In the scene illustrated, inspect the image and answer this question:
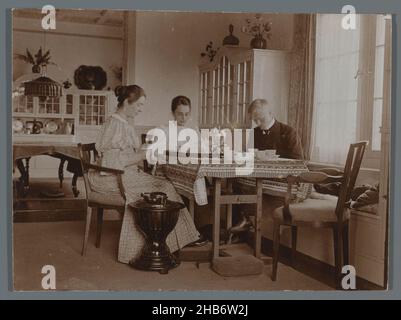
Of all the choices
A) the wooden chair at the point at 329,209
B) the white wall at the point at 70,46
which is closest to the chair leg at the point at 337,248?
the wooden chair at the point at 329,209

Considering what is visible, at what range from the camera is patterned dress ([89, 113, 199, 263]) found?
12.3ft

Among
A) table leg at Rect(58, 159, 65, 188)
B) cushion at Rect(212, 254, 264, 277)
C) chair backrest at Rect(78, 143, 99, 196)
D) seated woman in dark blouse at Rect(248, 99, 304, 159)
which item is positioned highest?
seated woman in dark blouse at Rect(248, 99, 304, 159)

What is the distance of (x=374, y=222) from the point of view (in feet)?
12.3

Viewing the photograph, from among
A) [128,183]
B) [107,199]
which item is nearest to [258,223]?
[128,183]

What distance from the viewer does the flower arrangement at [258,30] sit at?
374 cm

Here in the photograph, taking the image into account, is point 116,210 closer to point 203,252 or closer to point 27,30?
point 203,252

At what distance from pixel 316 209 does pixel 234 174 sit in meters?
0.52

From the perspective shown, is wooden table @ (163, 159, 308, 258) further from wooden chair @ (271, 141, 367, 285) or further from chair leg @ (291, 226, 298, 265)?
chair leg @ (291, 226, 298, 265)

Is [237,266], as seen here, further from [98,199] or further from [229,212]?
[98,199]

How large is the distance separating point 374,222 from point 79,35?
6.63 ft

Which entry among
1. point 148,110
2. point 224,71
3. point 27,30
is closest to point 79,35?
point 27,30

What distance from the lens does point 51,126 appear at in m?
3.71

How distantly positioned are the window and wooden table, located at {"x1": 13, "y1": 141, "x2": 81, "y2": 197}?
4.68 ft

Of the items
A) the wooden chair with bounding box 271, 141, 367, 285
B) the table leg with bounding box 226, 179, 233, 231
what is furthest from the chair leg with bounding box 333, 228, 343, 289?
the table leg with bounding box 226, 179, 233, 231
